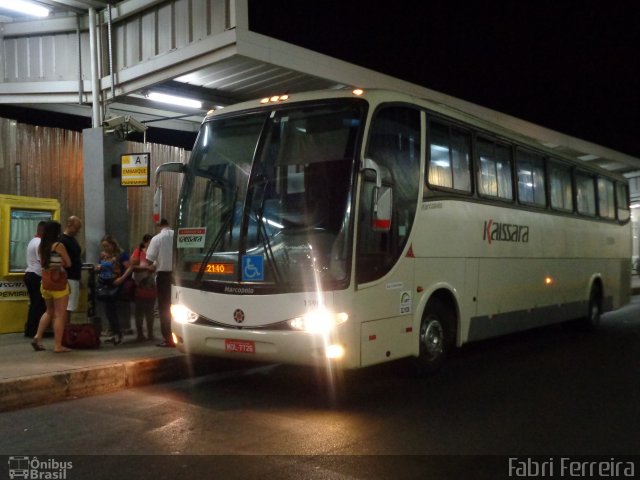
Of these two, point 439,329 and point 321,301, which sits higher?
point 321,301

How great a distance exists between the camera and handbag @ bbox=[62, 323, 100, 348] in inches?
362

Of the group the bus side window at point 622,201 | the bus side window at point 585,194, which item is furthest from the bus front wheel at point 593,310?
the bus side window at point 622,201

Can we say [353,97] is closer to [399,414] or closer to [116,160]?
[399,414]

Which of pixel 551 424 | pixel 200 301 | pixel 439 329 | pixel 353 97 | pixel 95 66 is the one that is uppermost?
pixel 95 66

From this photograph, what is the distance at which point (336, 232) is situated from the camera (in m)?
6.79

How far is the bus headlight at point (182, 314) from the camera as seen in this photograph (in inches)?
296

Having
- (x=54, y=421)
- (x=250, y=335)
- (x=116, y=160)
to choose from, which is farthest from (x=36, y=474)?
(x=116, y=160)

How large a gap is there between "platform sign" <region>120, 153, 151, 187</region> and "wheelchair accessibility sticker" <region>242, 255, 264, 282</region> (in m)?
4.50

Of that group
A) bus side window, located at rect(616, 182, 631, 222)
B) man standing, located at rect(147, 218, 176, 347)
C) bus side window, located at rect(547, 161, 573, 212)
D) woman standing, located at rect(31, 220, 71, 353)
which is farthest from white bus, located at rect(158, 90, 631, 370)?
bus side window, located at rect(616, 182, 631, 222)

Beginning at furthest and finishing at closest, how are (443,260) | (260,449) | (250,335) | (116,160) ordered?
(116,160)
(443,260)
(250,335)
(260,449)

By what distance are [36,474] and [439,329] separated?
17.1 ft

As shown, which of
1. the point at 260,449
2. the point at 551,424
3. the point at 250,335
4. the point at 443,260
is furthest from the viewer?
the point at 443,260

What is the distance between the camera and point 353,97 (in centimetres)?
725

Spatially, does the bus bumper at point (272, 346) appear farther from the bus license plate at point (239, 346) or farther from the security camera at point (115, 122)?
the security camera at point (115, 122)
